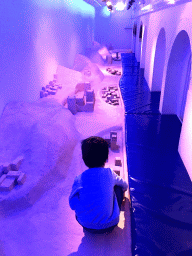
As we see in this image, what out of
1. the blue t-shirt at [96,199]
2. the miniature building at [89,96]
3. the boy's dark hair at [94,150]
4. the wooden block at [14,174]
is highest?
the boy's dark hair at [94,150]

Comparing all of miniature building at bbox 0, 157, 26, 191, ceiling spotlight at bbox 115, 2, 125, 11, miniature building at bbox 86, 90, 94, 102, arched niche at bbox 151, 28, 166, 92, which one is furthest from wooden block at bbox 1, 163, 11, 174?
ceiling spotlight at bbox 115, 2, 125, 11

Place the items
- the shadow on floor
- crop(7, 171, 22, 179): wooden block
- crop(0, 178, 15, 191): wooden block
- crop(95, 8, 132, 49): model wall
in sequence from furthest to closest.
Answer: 1. crop(95, 8, 132, 49): model wall
2. crop(7, 171, 22, 179): wooden block
3. crop(0, 178, 15, 191): wooden block
4. the shadow on floor

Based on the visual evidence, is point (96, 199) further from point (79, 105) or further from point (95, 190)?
point (79, 105)

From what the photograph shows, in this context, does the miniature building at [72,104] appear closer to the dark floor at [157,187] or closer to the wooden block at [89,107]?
the wooden block at [89,107]

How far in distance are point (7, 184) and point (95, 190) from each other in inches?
73.7

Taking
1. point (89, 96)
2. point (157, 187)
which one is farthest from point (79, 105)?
point (157, 187)

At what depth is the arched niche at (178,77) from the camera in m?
4.47

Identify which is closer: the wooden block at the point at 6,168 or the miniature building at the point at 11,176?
the miniature building at the point at 11,176

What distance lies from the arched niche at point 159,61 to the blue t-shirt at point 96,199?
5267 millimetres

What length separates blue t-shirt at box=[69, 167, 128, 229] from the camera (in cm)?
210

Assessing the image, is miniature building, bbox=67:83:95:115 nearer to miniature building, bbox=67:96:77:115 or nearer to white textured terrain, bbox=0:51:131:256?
miniature building, bbox=67:96:77:115

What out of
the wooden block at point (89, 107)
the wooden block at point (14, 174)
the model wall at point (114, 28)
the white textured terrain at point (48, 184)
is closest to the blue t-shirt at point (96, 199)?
the white textured terrain at point (48, 184)

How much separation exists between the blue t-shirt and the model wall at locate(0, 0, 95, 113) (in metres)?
3.44

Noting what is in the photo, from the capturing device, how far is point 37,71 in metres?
6.86
